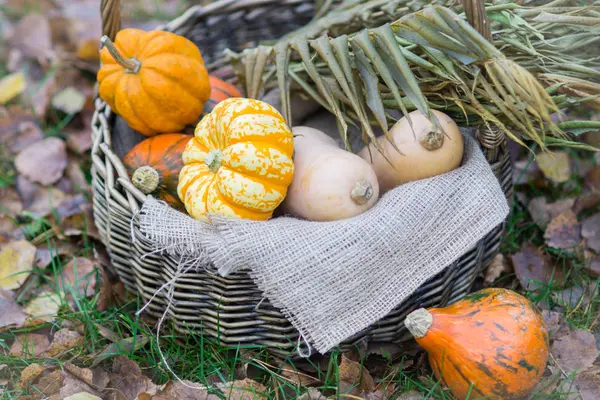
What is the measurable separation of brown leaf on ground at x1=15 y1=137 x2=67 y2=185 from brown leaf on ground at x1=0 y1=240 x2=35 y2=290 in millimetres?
430

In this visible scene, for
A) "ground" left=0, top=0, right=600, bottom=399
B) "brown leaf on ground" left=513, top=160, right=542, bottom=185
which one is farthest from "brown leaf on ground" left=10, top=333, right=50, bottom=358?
"brown leaf on ground" left=513, top=160, right=542, bottom=185

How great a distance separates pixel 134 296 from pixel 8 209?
2.86ft

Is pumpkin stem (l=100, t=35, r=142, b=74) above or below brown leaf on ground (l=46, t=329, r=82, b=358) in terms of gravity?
above

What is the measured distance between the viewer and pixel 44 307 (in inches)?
84.9

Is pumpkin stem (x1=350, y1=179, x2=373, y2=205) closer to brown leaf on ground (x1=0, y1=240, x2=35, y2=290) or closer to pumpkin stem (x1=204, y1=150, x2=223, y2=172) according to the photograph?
pumpkin stem (x1=204, y1=150, x2=223, y2=172)

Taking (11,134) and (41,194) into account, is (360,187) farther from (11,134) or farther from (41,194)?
(11,134)

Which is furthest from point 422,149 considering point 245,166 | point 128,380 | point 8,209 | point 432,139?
point 8,209

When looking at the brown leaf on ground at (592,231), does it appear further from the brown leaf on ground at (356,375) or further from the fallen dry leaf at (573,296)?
the brown leaf on ground at (356,375)

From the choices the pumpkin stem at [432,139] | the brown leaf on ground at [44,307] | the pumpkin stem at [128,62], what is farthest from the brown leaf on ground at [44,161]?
the pumpkin stem at [432,139]

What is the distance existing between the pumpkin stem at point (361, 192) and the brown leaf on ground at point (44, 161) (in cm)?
160

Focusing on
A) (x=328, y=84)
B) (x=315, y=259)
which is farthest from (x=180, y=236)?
(x=328, y=84)

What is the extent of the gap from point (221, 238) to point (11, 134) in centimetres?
189

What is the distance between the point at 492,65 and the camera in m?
1.59

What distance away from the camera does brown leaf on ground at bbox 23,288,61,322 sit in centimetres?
210
